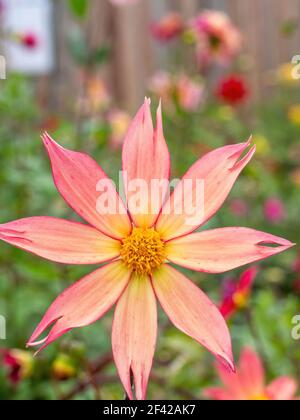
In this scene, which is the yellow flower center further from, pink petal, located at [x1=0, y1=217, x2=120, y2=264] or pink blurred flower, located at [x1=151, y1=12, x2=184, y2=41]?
pink blurred flower, located at [x1=151, y1=12, x2=184, y2=41]

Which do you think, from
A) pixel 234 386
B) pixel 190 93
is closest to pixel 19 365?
pixel 234 386

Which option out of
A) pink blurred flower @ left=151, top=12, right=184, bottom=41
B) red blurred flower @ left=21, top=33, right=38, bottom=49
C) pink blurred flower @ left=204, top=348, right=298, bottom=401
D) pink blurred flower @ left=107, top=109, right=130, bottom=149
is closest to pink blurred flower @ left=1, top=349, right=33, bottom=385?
pink blurred flower @ left=204, top=348, right=298, bottom=401

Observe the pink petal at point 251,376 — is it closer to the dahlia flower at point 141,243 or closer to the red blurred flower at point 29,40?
the dahlia flower at point 141,243

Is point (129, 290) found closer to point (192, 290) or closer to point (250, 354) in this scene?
point (192, 290)

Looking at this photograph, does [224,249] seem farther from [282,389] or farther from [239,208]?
[239,208]

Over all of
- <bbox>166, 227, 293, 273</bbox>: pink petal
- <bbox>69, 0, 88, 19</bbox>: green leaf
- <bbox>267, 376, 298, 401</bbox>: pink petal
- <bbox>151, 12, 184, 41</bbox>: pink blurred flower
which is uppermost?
<bbox>151, 12, 184, 41</bbox>: pink blurred flower

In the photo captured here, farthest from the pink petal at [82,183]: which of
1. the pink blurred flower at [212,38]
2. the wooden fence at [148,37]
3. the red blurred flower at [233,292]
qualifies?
the wooden fence at [148,37]

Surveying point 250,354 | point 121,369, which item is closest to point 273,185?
point 250,354
